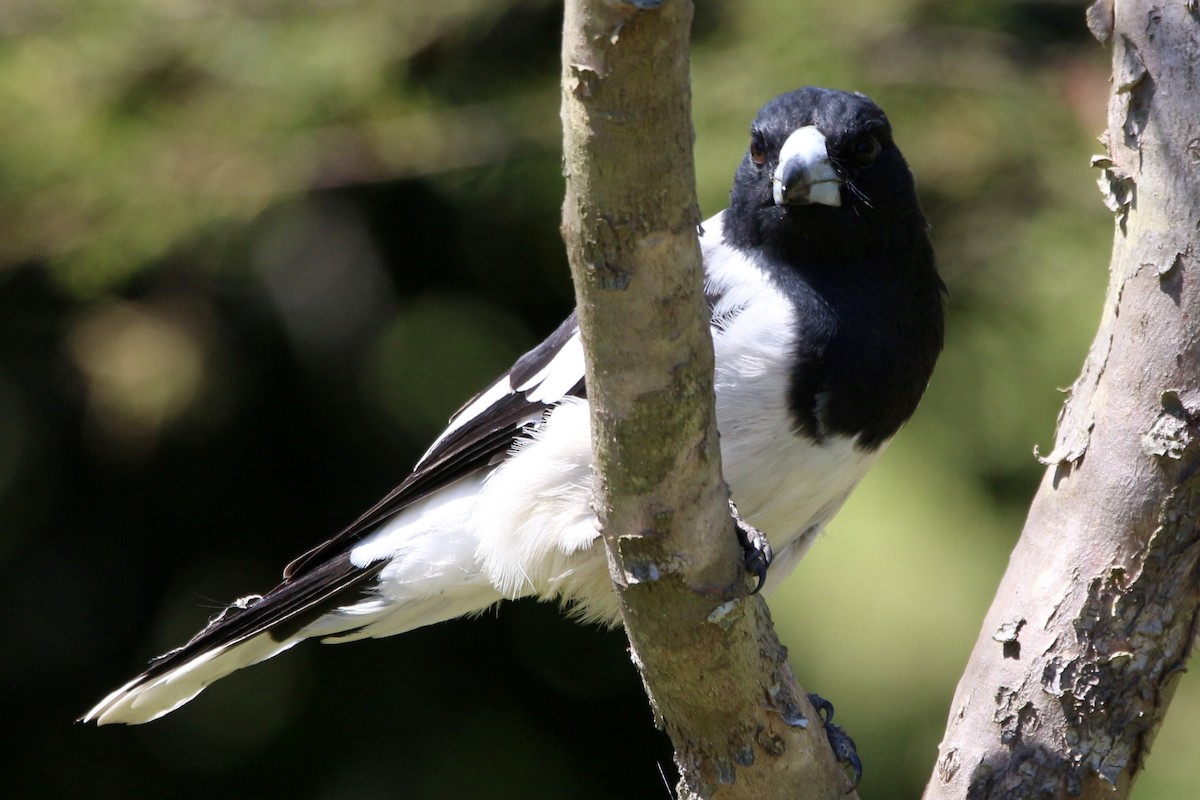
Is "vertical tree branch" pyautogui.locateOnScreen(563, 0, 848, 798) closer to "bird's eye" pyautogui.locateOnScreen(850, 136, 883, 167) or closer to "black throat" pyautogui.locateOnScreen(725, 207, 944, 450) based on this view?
"black throat" pyautogui.locateOnScreen(725, 207, 944, 450)

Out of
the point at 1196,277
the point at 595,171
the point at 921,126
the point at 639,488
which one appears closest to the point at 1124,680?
the point at 1196,277

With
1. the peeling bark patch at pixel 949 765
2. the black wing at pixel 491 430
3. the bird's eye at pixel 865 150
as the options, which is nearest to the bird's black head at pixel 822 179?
the bird's eye at pixel 865 150

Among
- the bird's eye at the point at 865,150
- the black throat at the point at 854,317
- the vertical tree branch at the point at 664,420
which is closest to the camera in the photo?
the vertical tree branch at the point at 664,420

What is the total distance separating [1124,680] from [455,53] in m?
2.31

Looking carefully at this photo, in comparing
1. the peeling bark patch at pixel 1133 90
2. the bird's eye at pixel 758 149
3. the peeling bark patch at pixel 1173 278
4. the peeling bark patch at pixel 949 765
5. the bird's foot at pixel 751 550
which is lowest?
the peeling bark patch at pixel 949 765

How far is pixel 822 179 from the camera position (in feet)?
6.58

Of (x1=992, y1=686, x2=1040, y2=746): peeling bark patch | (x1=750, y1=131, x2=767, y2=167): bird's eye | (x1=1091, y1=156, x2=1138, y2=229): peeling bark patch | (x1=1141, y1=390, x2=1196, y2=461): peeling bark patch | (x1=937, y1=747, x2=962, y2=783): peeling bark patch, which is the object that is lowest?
(x1=937, y1=747, x2=962, y2=783): peeling bark patch

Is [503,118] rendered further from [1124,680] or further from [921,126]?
[1124,680]

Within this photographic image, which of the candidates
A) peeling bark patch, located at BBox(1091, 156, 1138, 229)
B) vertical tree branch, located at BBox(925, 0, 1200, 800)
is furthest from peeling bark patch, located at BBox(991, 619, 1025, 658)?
peeling bark patch, located at BBox(1091, 156, 1138, 229)

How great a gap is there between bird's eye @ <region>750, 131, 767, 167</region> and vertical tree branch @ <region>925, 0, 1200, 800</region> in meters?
0.56

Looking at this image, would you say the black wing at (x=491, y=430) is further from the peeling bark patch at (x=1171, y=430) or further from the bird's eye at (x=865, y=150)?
the peeling bark patch at (x=1171, y=430)

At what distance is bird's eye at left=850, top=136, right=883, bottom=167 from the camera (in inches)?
81.5

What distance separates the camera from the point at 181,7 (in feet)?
10.0

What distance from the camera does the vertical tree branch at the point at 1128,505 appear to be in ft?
5.63
